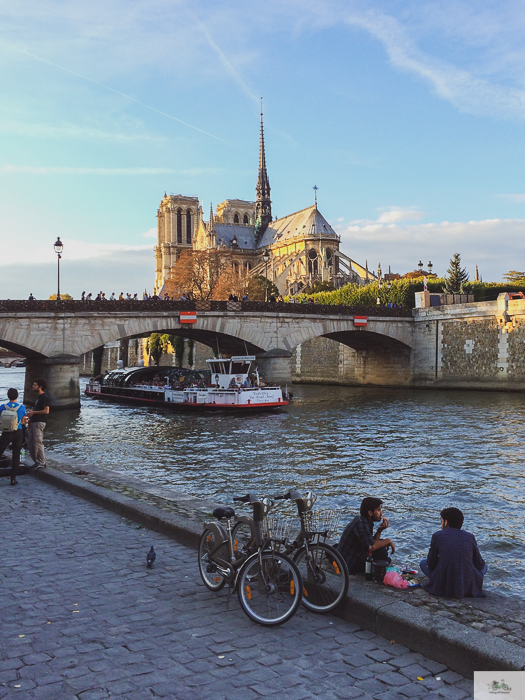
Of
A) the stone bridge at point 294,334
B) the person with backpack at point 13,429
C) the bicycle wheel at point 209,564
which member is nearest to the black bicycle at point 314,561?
the bicycle wheel at point 209,564

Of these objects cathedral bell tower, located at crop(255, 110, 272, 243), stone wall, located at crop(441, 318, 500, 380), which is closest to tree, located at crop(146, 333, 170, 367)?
stone wall, located at crop(441, 318, 500, 380)

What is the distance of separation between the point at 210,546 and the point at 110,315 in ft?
96.8

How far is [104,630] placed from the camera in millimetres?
5301

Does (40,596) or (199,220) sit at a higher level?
(199,220)

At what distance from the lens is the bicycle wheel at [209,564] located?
20.0ft

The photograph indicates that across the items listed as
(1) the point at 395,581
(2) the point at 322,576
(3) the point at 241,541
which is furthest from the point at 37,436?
(1) the point at 395,581

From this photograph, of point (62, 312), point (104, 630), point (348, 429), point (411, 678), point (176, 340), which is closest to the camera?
point (411, 678)

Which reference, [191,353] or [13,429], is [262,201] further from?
[13,429]

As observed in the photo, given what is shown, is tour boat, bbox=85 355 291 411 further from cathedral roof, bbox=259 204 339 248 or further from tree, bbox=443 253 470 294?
cathedral roof, bbox=259 204 339 248

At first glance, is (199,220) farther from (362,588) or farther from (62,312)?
(362,588)

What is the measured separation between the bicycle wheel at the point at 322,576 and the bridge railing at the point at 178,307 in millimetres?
28901

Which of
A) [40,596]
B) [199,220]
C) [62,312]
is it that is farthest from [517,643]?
[199,220]

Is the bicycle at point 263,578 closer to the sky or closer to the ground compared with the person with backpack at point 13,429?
closer to the ground

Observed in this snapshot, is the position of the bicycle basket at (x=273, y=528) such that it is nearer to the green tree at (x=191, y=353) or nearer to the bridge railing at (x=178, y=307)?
the bridge railing at (x=178, y=307)
